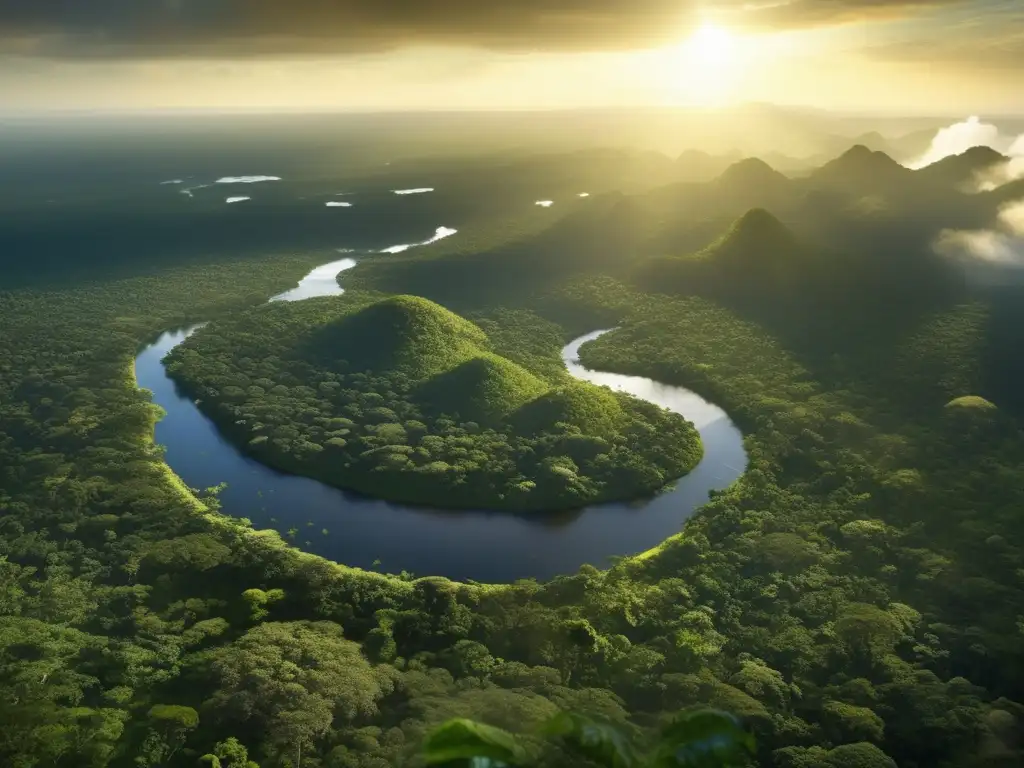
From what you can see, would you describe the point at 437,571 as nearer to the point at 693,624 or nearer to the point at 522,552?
the point at 522,552

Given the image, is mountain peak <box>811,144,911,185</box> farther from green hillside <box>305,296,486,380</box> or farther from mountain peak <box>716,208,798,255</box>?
green hillside <box>305,296,486,380</box>

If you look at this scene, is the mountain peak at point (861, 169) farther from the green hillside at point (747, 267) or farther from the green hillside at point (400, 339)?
the green hillside at point (400, 339)

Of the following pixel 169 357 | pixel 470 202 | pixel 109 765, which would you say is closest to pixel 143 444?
pixel 169 357

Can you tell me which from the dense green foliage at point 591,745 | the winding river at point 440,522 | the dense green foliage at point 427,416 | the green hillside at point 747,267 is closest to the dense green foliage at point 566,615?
the winding river at point 440,522

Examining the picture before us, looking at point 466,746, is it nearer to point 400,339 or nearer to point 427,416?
point 427,416

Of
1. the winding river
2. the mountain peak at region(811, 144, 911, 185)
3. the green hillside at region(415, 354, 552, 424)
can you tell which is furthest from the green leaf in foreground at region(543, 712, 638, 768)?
the mountain peak at region(811, 144, 911, 185)
